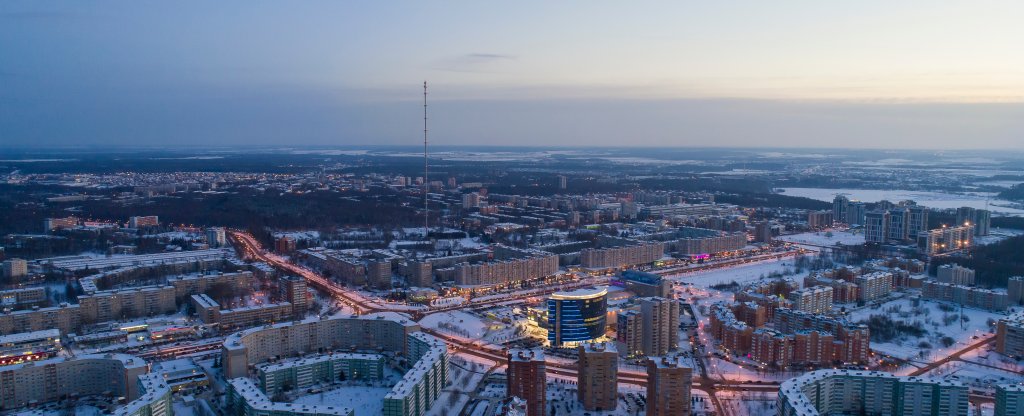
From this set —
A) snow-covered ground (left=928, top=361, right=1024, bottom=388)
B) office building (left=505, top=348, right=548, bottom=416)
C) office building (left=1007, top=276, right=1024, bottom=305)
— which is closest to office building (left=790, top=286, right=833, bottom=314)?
snow-covered ground (left=928, top=361, right=1024, bottom=388)

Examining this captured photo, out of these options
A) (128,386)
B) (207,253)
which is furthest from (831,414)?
(207,253)

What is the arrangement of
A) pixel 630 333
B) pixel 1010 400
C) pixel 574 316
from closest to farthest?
1. pixel 1010 400
2. pixel 630 333
3. pixel 574 316

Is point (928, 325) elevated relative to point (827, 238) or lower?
lower

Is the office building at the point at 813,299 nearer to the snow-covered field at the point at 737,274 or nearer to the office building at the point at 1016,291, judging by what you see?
the snow-covered field at the point at 737,274

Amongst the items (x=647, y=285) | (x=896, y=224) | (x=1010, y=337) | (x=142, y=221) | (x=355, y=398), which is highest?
(x=896, y=224)

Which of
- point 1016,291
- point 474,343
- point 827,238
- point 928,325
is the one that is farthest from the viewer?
point 827,238

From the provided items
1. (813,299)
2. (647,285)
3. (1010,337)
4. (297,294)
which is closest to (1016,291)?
(1010,337)

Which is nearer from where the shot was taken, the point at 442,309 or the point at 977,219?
the point at 442,309

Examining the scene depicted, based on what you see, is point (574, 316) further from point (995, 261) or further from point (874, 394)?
point (995, 261)
